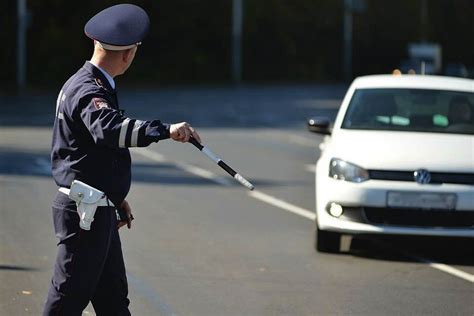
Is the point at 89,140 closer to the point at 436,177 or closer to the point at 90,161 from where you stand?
the point at 90,161

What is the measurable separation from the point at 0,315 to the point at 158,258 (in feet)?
8.68

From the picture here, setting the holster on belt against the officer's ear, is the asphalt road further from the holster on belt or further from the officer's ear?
the officer's ear

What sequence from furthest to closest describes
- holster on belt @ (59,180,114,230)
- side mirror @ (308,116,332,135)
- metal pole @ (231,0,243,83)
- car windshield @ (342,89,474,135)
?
metal pole @ (231,0,243,83) → side mirror @ (308,116,332,135) → car windshield @ (342,89,474,135) → holster on belt @ (59,180,114,230)

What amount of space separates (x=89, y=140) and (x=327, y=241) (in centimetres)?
555

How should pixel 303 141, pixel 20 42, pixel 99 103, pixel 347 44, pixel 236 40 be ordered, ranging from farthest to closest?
pixel 347 44 → pixel 236 40 → pixel 20 42 → pixel 303 141 → pixel 99 103

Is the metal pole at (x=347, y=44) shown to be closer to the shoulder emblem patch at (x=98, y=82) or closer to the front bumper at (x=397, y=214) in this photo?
the front bumper at (x=397, y=214)

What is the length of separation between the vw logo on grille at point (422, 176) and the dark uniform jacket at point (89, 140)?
16.5ft

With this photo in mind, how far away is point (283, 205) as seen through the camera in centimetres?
1477

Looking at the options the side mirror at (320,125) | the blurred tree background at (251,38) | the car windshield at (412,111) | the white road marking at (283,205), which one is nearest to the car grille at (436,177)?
the car windshield at (412,111)

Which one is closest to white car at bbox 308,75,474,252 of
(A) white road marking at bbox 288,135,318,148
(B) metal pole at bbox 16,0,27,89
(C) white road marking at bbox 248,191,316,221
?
(C) white road marking at bbox 248,191,316,221

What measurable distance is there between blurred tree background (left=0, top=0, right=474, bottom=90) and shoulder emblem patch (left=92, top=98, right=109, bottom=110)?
4886cm

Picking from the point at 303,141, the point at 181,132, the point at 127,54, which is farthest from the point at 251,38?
the point at 181,132

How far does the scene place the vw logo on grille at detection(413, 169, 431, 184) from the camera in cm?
1072

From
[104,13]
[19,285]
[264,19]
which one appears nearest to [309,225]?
[19,285]
